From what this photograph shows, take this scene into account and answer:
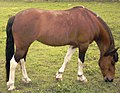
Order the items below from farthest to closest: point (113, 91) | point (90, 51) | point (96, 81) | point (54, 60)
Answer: point (90, 51) < point (54, 60) < point (96, 81) < point (113, 91)

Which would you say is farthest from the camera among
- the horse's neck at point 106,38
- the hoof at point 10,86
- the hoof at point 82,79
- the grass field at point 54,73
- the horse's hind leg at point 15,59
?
the hoof at point 82,79

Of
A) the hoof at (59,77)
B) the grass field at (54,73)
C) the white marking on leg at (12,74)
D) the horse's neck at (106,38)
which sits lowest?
the grass field at (54,73)

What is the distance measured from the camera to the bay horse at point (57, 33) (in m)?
5.94

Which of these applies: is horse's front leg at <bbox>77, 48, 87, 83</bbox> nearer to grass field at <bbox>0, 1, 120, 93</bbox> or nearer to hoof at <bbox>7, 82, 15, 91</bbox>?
grass field at <bbox>0, 1, 120, 93</bbox>

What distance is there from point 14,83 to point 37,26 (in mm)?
1398

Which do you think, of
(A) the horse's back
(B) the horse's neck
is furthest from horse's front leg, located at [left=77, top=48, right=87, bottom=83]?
(B) the horse's neck

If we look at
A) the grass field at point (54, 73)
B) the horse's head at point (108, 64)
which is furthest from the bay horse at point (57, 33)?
the grass field at point (54, 73)

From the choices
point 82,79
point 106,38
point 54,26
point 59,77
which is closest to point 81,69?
point 82,79

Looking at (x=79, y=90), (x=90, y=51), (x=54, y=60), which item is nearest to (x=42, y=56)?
(x=54, y=60)

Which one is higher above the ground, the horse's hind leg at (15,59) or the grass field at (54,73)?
the horse's hind leg at (15,59)

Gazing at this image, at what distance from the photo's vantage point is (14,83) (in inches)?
257

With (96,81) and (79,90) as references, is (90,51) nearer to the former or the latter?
(96,81)

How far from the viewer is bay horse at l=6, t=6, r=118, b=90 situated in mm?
5941

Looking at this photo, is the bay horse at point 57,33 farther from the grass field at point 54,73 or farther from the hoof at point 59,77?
the grass field at point 54,73
